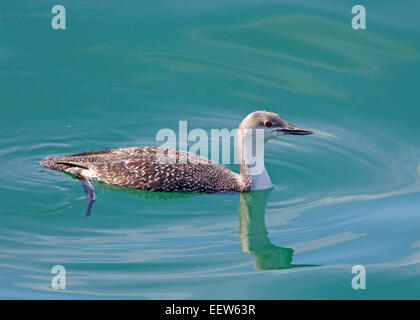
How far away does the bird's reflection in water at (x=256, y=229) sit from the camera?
7.83 metres

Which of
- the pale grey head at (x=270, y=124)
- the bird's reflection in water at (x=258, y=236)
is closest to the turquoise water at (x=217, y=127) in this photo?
the bird's reflection in water at (x=258, y=236)

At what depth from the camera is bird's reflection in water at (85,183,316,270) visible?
25.7ft

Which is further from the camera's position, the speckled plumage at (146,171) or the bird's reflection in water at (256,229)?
the speckled plumage at (146,171)

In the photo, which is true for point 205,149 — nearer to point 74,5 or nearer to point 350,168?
point 350,168

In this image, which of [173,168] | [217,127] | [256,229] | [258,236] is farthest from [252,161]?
[217,127]

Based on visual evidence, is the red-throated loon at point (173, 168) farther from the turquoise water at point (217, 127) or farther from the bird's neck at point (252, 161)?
the turquoise water at point (217, 127)

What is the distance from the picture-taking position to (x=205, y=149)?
10.0 metres

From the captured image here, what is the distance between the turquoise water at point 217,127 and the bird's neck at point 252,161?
13 cm

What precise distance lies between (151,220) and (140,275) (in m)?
1.07

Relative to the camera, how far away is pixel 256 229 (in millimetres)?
8469

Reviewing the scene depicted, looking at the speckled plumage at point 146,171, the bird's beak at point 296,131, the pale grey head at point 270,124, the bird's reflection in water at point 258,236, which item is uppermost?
the pale grey head at point 270,124

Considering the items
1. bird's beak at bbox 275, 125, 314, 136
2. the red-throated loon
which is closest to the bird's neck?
the red-throated loon

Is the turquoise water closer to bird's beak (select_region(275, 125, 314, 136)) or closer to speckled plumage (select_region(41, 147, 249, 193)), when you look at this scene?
speckled plumage (select_region(41, 147, 249, 193))

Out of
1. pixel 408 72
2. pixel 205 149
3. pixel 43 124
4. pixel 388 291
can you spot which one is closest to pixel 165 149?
pixel 205 149
